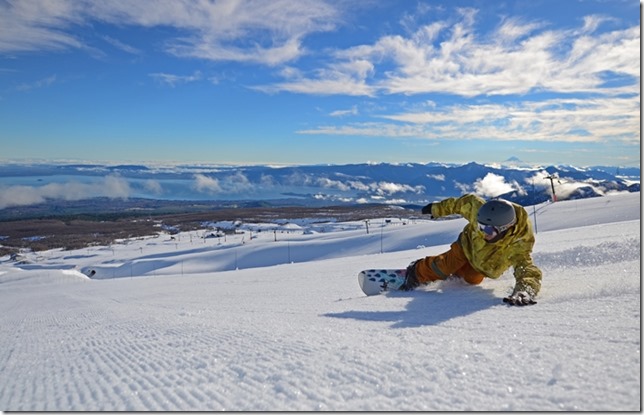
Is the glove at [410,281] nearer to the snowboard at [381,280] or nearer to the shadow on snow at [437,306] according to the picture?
the snowboard at [381,280]

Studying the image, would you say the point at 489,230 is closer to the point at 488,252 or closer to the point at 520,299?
the point at 488,252

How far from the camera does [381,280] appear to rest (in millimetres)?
4938

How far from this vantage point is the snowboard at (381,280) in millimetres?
4832

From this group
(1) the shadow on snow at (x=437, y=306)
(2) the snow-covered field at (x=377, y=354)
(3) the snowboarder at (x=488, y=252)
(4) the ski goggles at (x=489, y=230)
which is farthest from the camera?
(4) the ski goggles at (x=489, y=230)

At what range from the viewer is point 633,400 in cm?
151

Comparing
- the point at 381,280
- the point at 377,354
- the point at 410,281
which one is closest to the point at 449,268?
the point at 410,281

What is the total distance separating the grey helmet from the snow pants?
585mm

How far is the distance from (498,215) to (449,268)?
86cm

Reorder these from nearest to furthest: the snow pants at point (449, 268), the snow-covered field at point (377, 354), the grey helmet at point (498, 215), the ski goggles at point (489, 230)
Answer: the snow-covered field at point (377, 354), the grey helmet at point (498, 215), the ski goggles at point (489, 230), the snow pants at point (449, 268)

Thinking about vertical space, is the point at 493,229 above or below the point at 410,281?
above

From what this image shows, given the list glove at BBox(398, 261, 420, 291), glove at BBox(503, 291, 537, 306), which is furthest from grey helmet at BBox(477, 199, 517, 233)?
glove at BBox(398, 261, 420, 291)

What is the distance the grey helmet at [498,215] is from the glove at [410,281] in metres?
1.09

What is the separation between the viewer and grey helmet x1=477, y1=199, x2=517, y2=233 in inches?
151

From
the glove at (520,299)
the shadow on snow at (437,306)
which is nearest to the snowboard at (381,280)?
the shadow on snow at (437,306)
